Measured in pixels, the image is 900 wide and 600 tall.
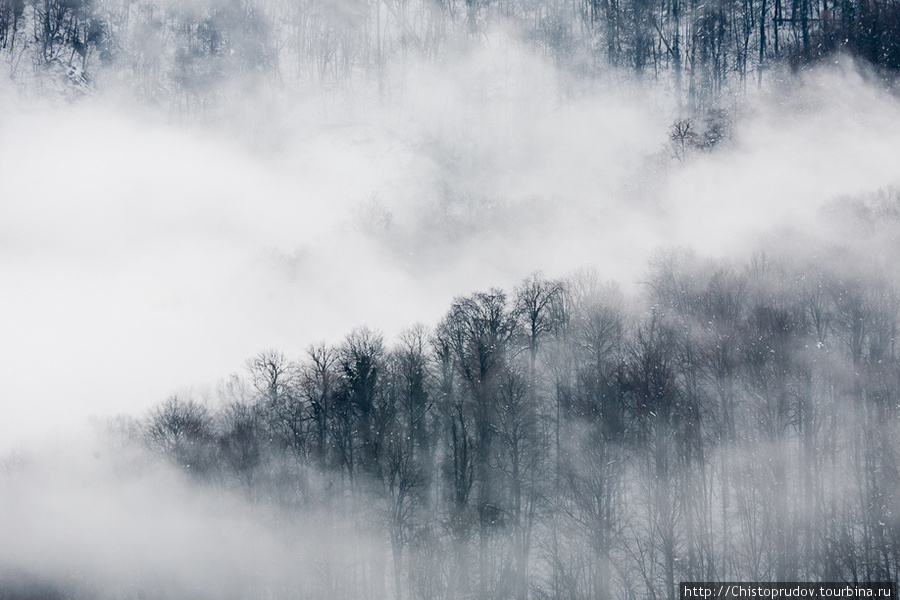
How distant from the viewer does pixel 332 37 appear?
96875 millimetres

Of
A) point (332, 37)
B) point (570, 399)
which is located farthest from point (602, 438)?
point (332, 37)

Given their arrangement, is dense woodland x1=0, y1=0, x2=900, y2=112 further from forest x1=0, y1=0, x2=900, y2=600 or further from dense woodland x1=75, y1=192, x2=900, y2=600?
dense woodland x1=75, y1=192, x2=900, y2=600

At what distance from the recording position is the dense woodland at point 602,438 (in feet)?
113

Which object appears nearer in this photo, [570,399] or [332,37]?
[570,399]

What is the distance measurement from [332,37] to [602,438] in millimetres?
78041

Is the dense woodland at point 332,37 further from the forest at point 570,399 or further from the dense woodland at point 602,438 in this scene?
the dense woodland at point 602,438

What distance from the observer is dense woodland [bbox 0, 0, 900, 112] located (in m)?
78.1

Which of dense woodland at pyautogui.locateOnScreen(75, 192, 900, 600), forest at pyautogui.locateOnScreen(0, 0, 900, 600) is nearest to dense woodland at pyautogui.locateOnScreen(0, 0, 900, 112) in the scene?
forest at pyautogui.locateOnScreen(0, 0, 900, 600)

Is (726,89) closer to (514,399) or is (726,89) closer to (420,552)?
(514,399)

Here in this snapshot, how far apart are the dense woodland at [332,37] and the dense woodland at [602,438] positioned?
1588 inches

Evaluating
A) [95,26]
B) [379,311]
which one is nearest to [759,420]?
[379,311]

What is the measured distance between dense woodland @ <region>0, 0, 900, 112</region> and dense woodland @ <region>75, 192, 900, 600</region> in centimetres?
4034

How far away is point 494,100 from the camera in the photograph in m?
86.4

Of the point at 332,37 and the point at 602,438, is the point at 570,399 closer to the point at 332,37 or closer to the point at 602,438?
the point at 602,438
